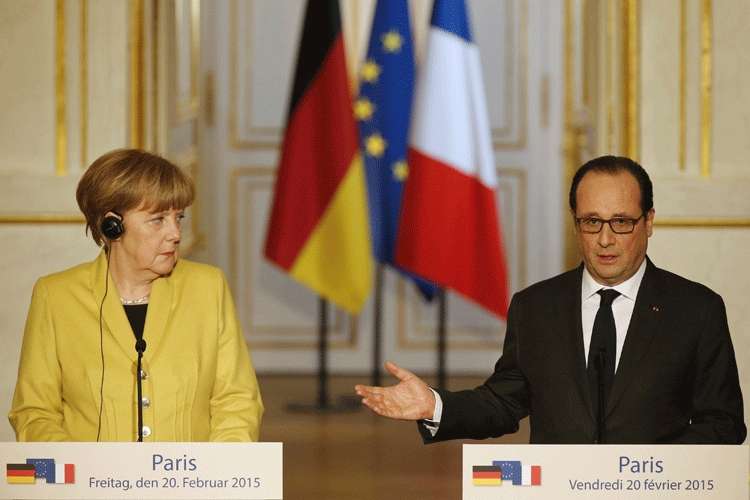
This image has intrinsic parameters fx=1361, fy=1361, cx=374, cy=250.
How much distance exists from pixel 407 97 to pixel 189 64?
1.11 metres

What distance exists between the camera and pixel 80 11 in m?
4.30

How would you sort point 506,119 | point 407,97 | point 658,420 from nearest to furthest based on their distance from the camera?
point 658,420, point 407,97, point 506,119

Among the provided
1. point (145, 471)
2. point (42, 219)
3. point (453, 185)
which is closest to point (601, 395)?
point (145, 471)

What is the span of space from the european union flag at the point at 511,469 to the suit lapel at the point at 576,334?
43cm

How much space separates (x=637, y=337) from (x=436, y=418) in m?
0.43

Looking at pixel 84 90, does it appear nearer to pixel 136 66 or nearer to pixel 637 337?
pixel 136 66

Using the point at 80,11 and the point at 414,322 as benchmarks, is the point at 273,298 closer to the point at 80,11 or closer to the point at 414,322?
the point at 414,322

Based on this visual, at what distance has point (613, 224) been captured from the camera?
8.70ft

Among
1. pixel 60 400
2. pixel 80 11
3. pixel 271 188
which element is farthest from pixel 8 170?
pixel 271 188

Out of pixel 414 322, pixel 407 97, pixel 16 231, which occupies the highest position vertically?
pixel 407 97

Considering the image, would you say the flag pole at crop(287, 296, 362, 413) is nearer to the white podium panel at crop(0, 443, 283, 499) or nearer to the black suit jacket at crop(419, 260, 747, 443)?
the black suit jacket at crop(419, 260, 747, 443)

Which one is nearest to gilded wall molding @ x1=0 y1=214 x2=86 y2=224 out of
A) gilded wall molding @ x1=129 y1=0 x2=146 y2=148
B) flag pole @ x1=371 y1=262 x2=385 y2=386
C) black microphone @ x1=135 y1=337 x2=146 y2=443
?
gilded wall molding @ x1=129 y1=0 x2=146 y2=148

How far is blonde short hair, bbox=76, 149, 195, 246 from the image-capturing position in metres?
2.80

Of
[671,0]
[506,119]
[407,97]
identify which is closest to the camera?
[671,0]
